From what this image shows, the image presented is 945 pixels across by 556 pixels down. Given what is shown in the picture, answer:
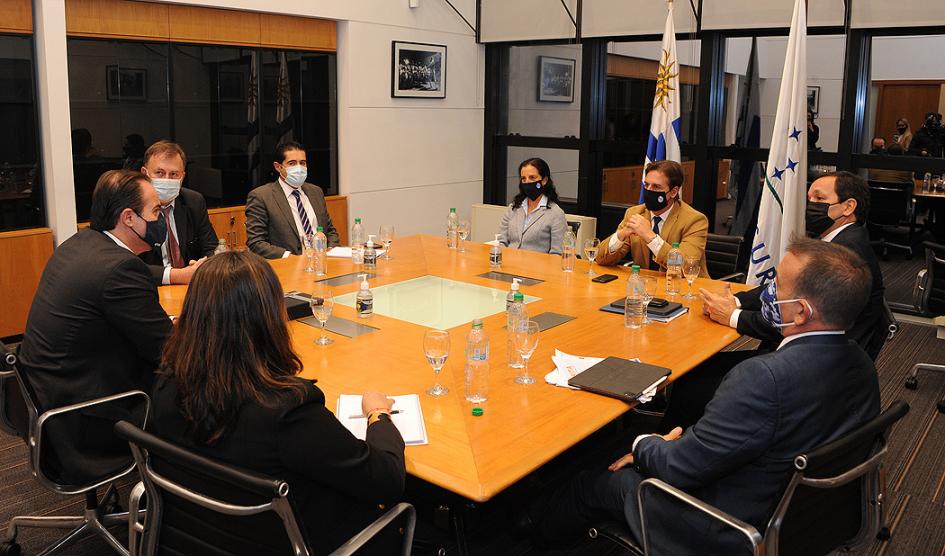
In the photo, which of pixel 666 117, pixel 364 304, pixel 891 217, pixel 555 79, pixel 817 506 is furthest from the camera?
pixel 555 79

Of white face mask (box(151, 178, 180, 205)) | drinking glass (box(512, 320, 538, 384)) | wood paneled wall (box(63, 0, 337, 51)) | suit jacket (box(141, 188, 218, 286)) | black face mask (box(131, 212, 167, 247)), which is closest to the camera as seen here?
drinking glass (box(512, 320, 538, 384))

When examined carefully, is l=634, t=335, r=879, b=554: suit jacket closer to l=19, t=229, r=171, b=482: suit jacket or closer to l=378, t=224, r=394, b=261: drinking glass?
l=19, t=229, r=171, b=482: suit jacket

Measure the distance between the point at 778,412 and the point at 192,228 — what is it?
3.60 m

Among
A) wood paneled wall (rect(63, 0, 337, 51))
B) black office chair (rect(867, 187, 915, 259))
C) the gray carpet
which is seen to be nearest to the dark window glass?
wood paneled wall (rect(63, 0, 337, 51))

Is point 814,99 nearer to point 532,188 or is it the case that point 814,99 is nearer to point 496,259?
point 532,188

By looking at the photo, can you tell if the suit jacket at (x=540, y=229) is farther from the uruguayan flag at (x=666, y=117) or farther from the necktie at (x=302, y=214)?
the uruguayan flag at (x=666, y=117)

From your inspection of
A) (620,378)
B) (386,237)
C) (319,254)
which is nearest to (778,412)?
(620,378)

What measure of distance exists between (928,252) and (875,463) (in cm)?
343

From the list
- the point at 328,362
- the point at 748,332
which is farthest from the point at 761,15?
the point at 328,362

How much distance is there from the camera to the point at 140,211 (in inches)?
112

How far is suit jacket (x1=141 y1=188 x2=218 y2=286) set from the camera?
4.50 metres

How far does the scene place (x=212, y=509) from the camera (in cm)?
175

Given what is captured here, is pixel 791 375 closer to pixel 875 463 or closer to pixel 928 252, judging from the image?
pixel 875 463

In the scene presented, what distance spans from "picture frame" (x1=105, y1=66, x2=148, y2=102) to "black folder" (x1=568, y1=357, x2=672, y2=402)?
14.4 feet
